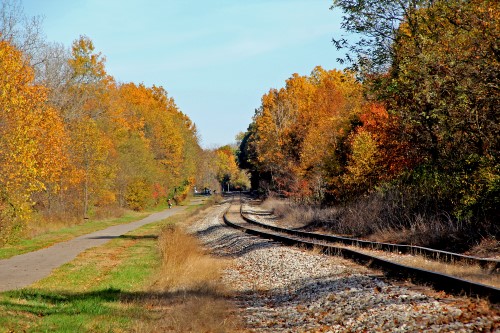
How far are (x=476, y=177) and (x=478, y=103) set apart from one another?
268cm

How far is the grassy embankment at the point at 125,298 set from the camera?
919 centimetres

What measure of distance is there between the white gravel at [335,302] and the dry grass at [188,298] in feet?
1.37

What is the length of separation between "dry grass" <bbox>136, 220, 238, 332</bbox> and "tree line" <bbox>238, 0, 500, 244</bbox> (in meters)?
8.14

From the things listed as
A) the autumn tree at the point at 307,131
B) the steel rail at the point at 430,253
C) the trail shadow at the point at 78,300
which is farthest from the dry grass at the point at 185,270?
the autumn tree at the point at 307,131

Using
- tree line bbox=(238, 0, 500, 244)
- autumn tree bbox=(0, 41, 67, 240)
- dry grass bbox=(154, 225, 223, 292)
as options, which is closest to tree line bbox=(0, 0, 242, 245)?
autumn tree bbox=(0, 41, 67, 240)

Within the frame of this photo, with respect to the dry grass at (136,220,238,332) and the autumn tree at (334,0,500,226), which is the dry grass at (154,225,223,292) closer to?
the dry grass at (136,220,238,332)

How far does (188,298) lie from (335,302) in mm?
3617

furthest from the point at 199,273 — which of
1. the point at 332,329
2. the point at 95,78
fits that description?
Answer: the point at 95,78

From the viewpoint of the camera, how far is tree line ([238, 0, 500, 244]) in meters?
15.1

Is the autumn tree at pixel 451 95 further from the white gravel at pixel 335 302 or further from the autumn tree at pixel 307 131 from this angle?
the white gravel at pixel 335 302

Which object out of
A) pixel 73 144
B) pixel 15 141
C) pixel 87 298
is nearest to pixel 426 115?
pixel 87 298

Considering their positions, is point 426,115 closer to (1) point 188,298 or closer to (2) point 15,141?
(1) point 188,298

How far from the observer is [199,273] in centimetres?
1516

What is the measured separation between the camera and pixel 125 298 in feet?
39.8
